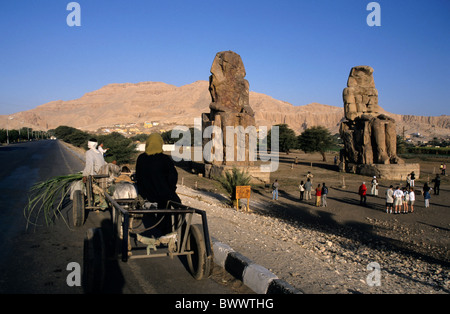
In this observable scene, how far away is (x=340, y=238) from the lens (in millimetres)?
11398

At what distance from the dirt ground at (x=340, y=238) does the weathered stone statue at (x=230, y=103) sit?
11.5ft

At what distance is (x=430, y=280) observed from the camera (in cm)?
651

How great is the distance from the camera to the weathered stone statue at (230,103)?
26.4 m

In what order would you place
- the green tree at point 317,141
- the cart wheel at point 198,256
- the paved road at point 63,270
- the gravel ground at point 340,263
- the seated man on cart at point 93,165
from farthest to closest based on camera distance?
the green tree at point 317,141
the seated man on cart at point 93,165
the gravel ground at point 340,263
the cart wheel at point 198,256
the paved road at point 63,270

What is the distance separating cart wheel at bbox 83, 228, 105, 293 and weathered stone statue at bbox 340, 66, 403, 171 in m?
30.6

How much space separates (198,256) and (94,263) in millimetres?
1375

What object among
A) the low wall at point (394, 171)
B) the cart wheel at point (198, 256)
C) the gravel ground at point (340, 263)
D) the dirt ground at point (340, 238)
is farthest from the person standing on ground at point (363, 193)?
the cart wheel at point (198, 256)

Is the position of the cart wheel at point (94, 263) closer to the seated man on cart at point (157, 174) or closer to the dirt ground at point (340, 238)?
the seated man on cart at point (157, 174)

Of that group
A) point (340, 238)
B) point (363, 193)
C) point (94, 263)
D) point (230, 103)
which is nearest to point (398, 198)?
point (363, 193)

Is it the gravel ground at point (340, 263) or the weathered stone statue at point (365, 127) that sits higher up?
the weathered stone statue at point (365, 127)

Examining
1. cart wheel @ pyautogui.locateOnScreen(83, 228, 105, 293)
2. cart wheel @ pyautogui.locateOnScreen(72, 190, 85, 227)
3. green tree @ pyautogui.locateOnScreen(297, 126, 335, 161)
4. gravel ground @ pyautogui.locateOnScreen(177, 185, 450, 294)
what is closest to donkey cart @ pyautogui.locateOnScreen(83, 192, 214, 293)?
cart wheel @ pyautogui.locateOnScreen(83, 228, 105, 293)

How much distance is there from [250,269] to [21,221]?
6335 millimetres

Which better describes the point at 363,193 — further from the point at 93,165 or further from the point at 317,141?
the point at 317,141

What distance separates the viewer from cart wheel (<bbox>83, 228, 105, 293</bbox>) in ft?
14.2
